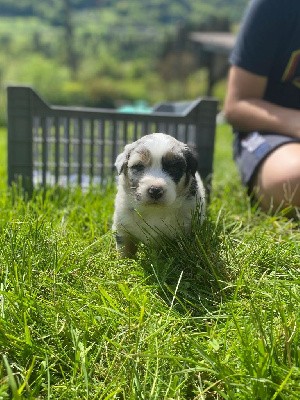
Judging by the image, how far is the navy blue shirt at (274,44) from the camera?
345 centimetres

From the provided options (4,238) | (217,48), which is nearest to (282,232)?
(4,238)

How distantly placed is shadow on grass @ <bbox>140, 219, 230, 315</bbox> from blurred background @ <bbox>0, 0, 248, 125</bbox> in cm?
1342

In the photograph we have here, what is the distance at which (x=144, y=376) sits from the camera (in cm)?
157

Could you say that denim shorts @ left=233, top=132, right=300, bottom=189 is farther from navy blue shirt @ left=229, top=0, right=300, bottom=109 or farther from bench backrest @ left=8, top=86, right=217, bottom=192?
navy blue shirt @ left=229, top=0, right=300, bottom=109

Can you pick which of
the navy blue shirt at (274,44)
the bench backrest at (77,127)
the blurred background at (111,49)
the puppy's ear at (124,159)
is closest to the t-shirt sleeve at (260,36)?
the navy blue shirt at (274,44)

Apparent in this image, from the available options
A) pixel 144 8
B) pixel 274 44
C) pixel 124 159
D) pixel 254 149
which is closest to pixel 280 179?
pixel 254 149

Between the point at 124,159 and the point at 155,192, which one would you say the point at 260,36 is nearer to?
the point at 124,159

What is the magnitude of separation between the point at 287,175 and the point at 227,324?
61.3 inches

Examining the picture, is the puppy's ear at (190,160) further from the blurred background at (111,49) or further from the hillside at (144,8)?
the hillside at (144,8)

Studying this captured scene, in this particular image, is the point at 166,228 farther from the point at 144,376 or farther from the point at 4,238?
the point at 144,376

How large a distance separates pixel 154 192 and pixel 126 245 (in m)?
0.37

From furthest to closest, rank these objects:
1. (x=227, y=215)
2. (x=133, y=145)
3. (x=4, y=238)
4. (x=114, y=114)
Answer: (x=114, y=114) → (x=227, y=215) → (x=133, y=145) → (x=4, y=238)

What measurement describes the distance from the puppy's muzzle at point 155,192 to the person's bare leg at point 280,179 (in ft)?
3.27

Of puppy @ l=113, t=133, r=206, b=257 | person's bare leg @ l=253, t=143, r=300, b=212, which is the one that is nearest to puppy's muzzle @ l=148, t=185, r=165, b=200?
puppy @ l=113, t=133, r=206, b=257
